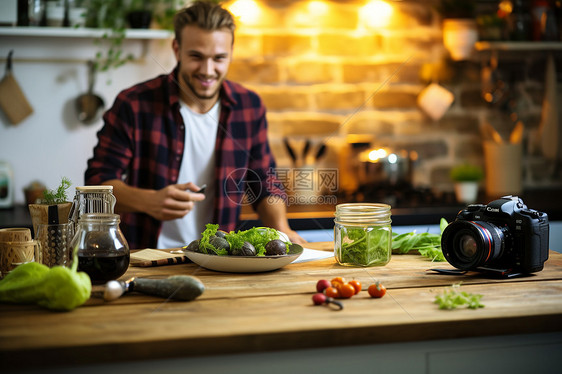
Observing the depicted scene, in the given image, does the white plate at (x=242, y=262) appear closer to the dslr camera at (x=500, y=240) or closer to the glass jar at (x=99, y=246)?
the glass jar at (x=99, y=246)

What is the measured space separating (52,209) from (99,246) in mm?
178

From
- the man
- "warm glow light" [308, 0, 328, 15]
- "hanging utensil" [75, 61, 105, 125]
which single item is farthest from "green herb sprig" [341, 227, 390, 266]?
"warm glow light" [308, 0, 328, 15]

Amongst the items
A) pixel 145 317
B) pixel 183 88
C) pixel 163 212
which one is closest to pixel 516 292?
pixel 145 317

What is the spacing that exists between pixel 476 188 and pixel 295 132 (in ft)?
3.07

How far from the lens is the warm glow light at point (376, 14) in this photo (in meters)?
3.17

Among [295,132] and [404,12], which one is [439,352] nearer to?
[295,132]

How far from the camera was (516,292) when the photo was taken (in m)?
1.25

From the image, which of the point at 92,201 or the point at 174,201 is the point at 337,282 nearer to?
the point at 92,201

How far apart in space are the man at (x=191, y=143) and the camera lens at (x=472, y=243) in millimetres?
899

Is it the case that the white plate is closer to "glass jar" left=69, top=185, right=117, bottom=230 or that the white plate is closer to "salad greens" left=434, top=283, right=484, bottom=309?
"glass jar" left=69, top=185, right=117, bottom=230

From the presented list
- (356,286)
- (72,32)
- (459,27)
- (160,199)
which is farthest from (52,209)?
(459,27)

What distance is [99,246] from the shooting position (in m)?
1.29

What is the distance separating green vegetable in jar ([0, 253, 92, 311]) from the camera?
1098 millimetres

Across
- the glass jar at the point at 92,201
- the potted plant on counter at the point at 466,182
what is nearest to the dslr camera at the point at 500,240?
the glass jar at the point at 92,201
